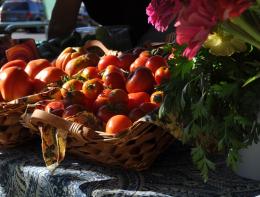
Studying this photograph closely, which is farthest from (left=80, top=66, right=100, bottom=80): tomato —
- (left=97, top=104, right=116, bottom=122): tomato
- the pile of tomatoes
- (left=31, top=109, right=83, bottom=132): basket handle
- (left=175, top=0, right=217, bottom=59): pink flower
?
(left=175, top=0, right=217, bottom=59): pink flower

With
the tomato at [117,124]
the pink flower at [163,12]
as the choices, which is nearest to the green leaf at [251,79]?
the pink flower at [163,12]

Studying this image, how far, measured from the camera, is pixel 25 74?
1.28m

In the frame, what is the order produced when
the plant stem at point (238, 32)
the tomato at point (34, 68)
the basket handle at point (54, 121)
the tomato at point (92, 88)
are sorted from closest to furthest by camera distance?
1. the plant stem at point (238, 32)
2. the basket handle at point (54, 121)
3. the tomato at point (92, 88)
4. the tomato at point (34, 68)

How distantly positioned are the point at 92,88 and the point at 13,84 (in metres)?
0.22

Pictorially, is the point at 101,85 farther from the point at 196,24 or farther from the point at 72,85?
the point at 196,24

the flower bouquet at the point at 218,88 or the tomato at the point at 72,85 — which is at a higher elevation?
the flower bouquet at the point at 218,88

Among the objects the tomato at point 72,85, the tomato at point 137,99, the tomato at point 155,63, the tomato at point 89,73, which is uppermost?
the tomato at point 155,63

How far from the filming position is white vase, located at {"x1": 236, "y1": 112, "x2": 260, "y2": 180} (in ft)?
2.78

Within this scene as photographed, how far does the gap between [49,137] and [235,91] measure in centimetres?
43

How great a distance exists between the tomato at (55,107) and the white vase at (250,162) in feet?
1.34

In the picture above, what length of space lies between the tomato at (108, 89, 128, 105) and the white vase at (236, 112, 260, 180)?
0.33m

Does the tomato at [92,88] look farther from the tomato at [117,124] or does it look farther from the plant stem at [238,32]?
the plant stem at [238,32]

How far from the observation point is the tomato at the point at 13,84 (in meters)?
1.23

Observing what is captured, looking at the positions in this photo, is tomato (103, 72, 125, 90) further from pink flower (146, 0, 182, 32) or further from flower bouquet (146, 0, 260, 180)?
pink flower (146, 0, 182, 32)
